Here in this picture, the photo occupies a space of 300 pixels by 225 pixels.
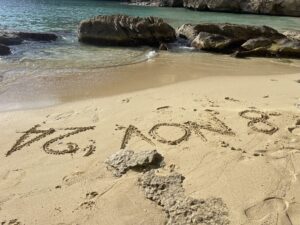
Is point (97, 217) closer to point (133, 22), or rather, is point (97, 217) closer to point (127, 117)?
point (127, 117)

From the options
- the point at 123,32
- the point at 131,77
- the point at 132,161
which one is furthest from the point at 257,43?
the point at 132,161

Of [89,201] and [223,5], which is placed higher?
[89,201]

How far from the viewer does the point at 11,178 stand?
187 inches

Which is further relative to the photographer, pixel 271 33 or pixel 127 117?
pixel 271 33

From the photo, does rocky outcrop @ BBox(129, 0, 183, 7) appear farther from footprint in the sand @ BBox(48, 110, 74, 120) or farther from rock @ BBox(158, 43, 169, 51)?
footprint in the sand @ BBox(48, 110, 74, 120)

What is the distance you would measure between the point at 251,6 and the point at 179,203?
38.2 metres

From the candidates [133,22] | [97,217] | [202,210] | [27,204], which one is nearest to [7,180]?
[27,204]

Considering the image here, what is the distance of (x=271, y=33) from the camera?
15852 mm

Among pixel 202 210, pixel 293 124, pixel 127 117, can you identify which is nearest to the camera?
pixel 202 210

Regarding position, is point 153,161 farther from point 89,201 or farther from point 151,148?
point 89,201

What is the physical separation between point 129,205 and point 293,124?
131 inches

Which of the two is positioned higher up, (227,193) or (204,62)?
(227,193)

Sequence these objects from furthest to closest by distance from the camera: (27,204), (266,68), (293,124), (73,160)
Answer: (266,68), (293,124), (73,160), (27,204)

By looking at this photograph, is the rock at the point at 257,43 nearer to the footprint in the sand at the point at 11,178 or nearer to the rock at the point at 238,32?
the rock at the point at 238,32
